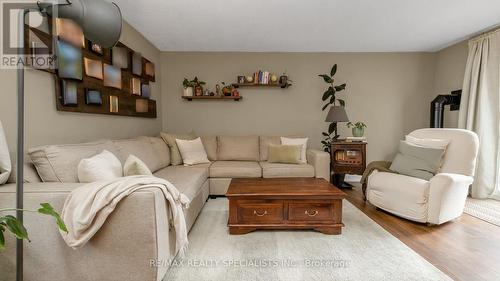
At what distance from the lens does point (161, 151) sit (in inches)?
123

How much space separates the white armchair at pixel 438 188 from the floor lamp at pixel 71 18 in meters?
2.81

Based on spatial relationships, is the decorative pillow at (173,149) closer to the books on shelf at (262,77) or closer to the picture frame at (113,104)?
the picture frame at (113,104)

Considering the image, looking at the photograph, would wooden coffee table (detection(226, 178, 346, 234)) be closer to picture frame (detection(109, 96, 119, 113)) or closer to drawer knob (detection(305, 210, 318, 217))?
drawer knob (detection(305, 210, 318, 217))

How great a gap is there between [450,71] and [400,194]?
2718 millimetres

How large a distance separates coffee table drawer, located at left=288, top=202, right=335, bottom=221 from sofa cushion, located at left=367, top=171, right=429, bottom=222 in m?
0.90

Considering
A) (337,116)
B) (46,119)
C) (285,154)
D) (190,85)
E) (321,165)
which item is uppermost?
(190,85)

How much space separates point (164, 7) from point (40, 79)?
1.38 meters

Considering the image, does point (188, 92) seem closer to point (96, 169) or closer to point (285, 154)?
point (285, 154)

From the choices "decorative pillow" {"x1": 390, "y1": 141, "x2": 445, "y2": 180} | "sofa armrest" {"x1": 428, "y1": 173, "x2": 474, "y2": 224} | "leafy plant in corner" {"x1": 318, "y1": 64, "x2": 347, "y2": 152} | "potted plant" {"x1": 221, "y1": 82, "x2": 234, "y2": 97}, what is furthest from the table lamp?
"potted plant" {"x1": 221, "y1": 82, "x2": 234, "y2": 97}

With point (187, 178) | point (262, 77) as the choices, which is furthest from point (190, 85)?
point (187, 178)

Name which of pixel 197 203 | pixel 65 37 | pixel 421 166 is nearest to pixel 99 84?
pixel 65 37

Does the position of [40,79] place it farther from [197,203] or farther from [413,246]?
[413,246]

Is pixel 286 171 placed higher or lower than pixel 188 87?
lower

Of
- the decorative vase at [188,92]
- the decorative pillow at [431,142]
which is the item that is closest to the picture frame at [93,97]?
the decorative vase at [188,92]
